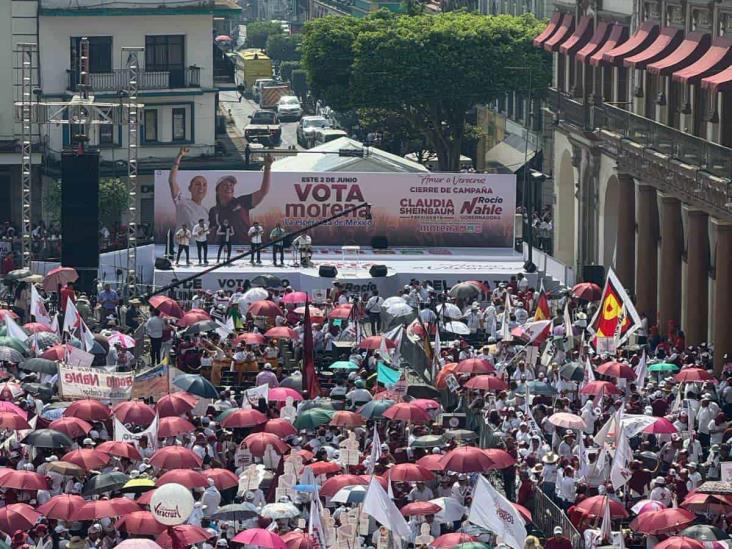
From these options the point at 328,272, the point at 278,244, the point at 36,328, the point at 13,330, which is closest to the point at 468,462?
the point at 13,330

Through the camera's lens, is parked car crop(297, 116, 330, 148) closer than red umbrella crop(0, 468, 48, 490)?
No

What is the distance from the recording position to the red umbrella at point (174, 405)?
42531 millimetres

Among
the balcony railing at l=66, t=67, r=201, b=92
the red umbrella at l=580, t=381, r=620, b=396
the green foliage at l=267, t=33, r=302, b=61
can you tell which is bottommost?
the red umbrella at l=580, t=381, r=620, b=396

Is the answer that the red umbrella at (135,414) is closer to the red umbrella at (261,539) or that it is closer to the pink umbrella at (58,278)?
the red umbrella at (261,539)

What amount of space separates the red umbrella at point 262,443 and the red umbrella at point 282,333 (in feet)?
40.6

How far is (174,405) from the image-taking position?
4275 cm

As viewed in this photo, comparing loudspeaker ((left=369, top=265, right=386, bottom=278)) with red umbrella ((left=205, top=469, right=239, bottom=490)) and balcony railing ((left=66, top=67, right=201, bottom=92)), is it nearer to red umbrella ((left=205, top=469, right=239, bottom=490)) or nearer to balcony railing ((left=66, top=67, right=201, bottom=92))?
balcony railing ((left=66, top=67, right=201, bottom=92))

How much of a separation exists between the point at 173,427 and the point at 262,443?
1813 millimetres

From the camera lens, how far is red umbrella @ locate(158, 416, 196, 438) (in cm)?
4050

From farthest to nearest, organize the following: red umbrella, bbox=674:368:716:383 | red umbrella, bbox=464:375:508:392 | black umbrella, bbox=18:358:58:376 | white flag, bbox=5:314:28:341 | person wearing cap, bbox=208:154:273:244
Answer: person wearing cap, bbox=208:154:273:244
white flag, bbox=5:314:28:341
black umbrella, bbox=18:358:58:376
red umbrella, bbox=674:368:716:383
red umbrella, bbox=464:375:508:392

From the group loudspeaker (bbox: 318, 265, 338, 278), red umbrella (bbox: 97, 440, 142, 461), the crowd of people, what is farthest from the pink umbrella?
red umbrella (bbox: 97, 440, 142, 461)

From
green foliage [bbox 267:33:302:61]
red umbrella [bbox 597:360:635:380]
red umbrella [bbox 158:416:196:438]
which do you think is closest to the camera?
red umbrella [bbox 158:416:196:438]

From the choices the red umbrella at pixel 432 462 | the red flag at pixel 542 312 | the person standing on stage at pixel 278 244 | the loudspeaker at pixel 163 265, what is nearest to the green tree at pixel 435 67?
the person standing on stage at pixel 278 244

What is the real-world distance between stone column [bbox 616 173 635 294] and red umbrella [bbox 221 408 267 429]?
2251cm
